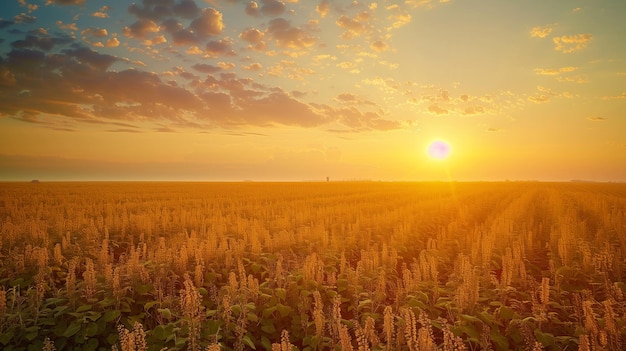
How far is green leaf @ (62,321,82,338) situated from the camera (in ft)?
17.2

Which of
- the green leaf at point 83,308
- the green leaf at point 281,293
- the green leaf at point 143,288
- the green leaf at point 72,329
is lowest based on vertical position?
the green leaf at point 72,329

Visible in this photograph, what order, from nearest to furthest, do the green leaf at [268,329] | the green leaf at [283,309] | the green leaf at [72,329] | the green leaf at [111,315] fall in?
the green leaf at [72,329] → the green leaf at [111,315] → the green leaf at [268,329] → the green leaf at [283,309]

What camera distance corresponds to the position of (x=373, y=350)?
450cm

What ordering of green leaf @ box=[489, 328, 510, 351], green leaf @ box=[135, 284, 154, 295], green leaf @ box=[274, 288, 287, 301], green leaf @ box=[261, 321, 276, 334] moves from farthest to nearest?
1. green leaf @ box=[135, 284, 154, 295]
2. green leaf @ box=[274, 288, 287, 301]
3. green leaf @ box=[261, 321, 276, 334]
4. green leaf @ box=[489, 328, 510, 351]

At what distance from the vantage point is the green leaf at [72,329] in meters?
5.24

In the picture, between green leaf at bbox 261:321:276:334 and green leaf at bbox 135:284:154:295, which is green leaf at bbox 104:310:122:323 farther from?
green leaf at bbox 261:321:276:334

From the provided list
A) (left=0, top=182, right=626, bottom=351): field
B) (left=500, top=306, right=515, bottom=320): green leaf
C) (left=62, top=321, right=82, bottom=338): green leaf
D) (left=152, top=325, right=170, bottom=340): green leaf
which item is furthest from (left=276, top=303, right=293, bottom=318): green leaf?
(left=500, top=306, right=515, bottom=320): green leaf

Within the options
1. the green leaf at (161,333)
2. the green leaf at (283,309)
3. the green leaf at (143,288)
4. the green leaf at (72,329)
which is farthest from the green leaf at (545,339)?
the green leaf at (72,329)

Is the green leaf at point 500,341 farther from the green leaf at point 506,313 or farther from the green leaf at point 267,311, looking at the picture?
the green leaf at point 267,311

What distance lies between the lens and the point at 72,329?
5.34 meters

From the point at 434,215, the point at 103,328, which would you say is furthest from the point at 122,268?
the point at 434,215

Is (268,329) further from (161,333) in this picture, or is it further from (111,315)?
(111,315)

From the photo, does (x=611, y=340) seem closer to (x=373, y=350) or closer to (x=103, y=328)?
(x=373, y=350)

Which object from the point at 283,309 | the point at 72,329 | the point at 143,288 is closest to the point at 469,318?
the point at 283,309
